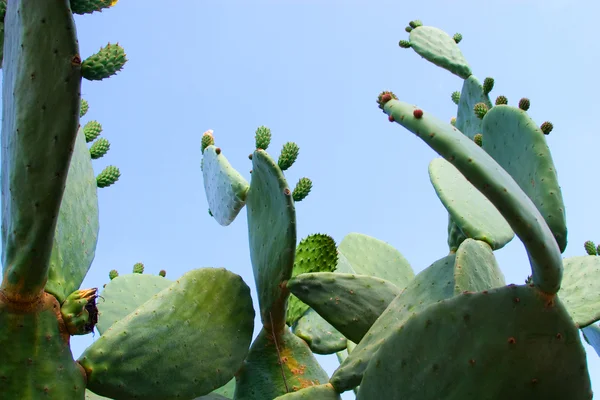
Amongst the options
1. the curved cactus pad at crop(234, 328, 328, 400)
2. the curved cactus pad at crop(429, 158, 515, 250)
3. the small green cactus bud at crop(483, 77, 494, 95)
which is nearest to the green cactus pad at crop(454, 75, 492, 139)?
the small green cactus bud at crop(483, 77, 494, 95)

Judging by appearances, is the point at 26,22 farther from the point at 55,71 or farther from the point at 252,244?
the point at 252,244

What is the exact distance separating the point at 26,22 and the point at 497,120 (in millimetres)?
1409

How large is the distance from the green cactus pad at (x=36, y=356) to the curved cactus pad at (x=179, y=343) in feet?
0.23

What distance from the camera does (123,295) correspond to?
2125 mm

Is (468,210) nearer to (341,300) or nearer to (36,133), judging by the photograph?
(341,300)

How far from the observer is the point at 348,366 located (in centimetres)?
163

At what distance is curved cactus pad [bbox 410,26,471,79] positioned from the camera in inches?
113

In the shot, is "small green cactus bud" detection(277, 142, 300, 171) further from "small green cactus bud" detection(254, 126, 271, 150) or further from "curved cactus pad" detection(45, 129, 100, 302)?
"curved cactus pad" detection(45, 129, 100, 302)

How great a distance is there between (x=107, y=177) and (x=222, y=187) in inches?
20.4

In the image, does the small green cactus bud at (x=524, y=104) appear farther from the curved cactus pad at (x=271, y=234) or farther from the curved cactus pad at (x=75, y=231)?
the curved cactus pad at (x=75, y=231)

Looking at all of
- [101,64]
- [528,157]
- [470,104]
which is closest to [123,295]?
[101,64]

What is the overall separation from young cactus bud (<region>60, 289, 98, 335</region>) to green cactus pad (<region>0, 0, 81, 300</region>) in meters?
0.10

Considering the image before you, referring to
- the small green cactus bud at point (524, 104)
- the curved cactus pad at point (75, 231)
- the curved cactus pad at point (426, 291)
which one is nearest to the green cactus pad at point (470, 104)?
the small green cactus bud at point (524, 104)

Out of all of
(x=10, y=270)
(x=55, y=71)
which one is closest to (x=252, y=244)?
(x=10, y=270)
